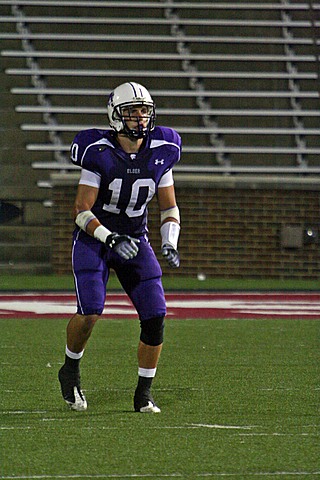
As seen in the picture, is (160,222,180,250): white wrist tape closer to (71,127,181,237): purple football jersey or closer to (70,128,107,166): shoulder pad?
(71,127,181,237): purple football jersey

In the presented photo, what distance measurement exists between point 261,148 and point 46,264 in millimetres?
3583

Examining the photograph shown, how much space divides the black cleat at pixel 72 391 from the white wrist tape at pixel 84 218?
688mm

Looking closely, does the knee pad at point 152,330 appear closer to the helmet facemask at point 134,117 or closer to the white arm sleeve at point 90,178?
the white arm sleeve at point 90,178

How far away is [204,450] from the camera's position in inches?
180

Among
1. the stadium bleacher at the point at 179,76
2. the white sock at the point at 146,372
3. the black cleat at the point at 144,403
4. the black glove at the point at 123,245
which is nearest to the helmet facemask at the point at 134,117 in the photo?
the black glove at the point at 123,245

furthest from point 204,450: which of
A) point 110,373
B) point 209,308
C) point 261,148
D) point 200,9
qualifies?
point 200,9

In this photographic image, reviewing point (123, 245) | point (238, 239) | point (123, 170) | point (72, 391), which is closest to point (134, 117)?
point (123, 170)

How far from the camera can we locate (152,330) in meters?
5.76

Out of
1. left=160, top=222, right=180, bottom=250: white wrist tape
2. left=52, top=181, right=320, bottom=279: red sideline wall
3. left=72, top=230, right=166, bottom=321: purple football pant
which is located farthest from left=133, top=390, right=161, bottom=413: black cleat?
left=52, top=181, right=320, bottom=279: red sideline wall

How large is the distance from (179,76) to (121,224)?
41.7 ft

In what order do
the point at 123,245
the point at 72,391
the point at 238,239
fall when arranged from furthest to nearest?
1. the point at 238,239
2. the point at 72,391
3. the point at 123,245

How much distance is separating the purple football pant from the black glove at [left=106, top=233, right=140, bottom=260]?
260 mm

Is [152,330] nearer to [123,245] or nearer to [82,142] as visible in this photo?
[123,245]

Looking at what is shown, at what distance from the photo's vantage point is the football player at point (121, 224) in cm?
572
